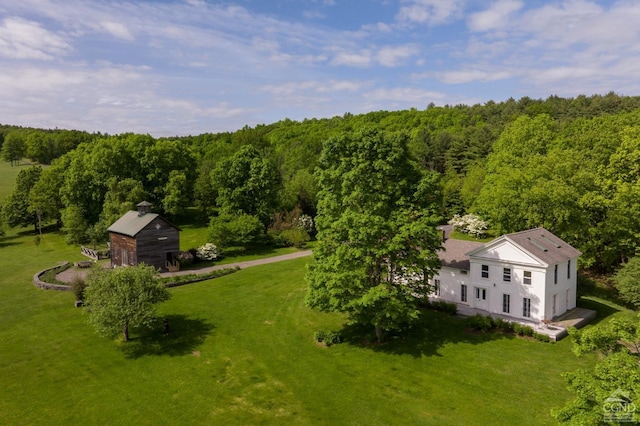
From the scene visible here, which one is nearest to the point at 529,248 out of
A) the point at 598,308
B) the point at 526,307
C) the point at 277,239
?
the point at 526,307

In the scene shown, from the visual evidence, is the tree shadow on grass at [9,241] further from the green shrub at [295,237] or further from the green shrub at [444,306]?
the green shrub at [444,306]

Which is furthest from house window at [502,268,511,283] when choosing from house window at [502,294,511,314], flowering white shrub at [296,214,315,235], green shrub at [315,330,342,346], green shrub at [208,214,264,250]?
flowering white shrub at [296,214,315,235]

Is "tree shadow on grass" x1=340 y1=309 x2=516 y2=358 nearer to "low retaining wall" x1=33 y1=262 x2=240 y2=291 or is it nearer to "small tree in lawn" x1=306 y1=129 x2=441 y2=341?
"small tree in lawn" x1=306 y1=129 x2=441 y2=341

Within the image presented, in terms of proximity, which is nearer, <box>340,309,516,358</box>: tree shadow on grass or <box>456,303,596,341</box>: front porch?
<box>340,309,516,358</box>: tree shadow on grass

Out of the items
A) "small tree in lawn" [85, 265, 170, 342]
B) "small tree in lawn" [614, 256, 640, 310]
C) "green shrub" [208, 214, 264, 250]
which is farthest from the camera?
"green shrub" [208, 214, 264, 250]

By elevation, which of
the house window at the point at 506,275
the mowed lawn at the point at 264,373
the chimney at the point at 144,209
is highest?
the chimney at the point at 144,209

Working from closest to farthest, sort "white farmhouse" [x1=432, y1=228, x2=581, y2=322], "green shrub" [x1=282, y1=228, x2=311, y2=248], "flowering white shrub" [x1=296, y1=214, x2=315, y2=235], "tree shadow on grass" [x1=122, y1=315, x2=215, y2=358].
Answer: "tree shadow on grass" [x1=122, y1=315, x2=215, y2=358], "white farmhouse" [x1=432, y1=228, x2=581, y2=322], "green shrub" [x1=282, y1=228, x2=311, y2=248], "flowering white shrub" [x1=296, y1=214, x2=315, y2=235]

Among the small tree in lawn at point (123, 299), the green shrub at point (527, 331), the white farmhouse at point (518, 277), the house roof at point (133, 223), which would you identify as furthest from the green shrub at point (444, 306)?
the house roof at point (133, 223)
